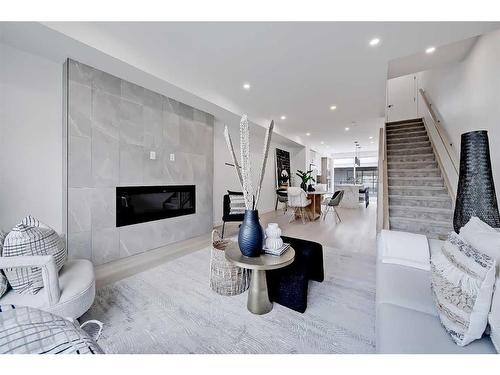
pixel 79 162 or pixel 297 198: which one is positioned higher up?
pixel 79 162

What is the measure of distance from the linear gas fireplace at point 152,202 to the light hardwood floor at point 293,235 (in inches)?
19.7

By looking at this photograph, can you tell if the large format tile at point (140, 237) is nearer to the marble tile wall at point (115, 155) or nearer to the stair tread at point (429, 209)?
the marble tile wall at point (115, 155)

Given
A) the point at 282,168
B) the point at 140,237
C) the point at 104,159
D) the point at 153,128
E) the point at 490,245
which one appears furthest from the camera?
the point at 282,168

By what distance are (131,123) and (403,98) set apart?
799cm

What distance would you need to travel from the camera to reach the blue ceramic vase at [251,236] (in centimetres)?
154

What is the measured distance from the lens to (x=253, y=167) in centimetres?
595

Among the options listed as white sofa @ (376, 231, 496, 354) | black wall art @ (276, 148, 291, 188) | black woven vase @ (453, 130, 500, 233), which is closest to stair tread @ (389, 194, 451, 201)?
black woven vase @ (453, 130, 500, 233)

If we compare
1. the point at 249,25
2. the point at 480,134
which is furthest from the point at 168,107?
the point at 480,134

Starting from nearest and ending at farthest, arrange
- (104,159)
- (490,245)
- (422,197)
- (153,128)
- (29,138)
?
(490,245) → (29,138) → (104,159) → (153,128) → (422,197)

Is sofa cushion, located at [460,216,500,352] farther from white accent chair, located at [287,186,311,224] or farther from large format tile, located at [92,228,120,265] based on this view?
white accent chair, located at [287,186,311,224]

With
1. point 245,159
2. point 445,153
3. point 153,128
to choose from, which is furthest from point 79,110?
point 445,153

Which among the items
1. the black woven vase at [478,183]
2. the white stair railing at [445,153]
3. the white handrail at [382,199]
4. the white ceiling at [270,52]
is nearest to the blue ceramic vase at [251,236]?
the black woven vase at [478,183]

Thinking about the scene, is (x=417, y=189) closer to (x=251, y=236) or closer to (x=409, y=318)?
(x=409, y=318)
